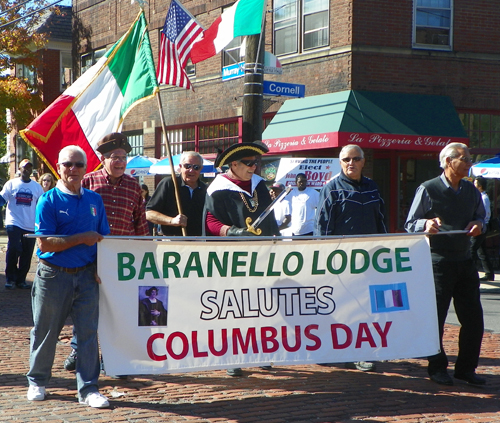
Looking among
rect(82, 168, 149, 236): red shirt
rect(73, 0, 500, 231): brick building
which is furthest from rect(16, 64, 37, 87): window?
rect(82, 168, 149, 236): red shirt

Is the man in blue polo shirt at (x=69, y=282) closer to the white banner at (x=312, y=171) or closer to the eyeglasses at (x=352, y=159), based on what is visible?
the eyeglasses at (x=352, y=159)

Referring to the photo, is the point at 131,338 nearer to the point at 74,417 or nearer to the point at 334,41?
the point at 74,417

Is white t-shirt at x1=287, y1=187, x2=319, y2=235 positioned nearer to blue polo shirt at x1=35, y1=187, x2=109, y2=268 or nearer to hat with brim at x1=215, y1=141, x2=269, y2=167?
hat with brim at x1=215, y1=141, x2=269, y2=167

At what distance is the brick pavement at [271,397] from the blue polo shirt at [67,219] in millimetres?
1085

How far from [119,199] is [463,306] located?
10.3ft

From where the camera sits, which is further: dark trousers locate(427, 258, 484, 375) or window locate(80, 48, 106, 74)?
window locate(80, 48, 106, 74)

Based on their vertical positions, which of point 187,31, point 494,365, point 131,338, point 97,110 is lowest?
point 494,365

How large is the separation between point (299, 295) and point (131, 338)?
4.43 feet

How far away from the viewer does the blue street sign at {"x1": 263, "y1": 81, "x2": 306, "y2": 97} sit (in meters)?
11.4

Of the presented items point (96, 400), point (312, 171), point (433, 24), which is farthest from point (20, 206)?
→ point (433, 24)

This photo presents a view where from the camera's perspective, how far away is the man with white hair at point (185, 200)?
7.00 m

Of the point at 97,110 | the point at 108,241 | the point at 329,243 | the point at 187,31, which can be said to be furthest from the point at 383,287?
the point at 187,31

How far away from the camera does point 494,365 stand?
6.82 metres

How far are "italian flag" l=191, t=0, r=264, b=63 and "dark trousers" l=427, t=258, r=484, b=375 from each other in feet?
16.6
